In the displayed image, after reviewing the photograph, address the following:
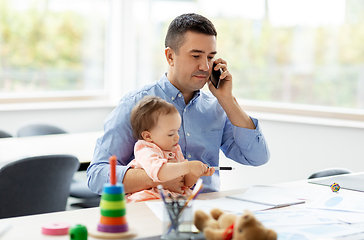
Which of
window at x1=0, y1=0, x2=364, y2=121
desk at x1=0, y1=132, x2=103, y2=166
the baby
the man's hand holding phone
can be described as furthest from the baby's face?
window at x1=0, y1=0, x2=364, y2=121

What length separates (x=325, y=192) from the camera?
1.79 m

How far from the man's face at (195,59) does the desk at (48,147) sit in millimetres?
1016

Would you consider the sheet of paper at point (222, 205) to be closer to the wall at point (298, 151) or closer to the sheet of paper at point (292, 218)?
the sheet of paper at point (292, 218)

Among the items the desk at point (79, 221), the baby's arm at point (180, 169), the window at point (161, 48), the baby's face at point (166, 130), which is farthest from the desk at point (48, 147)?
the window at point (161, 48)

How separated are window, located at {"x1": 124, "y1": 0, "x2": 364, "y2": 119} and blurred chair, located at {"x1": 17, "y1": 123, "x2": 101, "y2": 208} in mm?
2007

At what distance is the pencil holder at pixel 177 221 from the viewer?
1.15 m

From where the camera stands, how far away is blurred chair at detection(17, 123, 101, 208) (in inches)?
122

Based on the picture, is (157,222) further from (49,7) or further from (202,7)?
(49,7)

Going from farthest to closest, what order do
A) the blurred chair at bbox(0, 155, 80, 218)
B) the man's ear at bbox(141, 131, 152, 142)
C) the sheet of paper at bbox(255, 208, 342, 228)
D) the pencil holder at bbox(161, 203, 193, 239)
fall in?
1. the blurred chair at bbox(0, 155, 80, 218)
2. the man's ear at bbox(141, 131, 152, 142)
3. the sheet of paper at bbox(255, 208, 342, 228)
4. the pencil holder at bbox(161, 203, 193, 239)

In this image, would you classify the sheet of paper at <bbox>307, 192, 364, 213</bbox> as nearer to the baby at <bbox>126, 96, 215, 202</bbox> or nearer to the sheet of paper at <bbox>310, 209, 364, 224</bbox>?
the sheet of paper at <bbox>310, 209, 364, 224</bbox>

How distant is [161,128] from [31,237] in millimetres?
670

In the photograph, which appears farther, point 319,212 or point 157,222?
point 319,212

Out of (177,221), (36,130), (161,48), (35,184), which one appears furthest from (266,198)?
(161,48)

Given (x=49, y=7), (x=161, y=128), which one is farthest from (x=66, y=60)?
(x=161, y=128)
